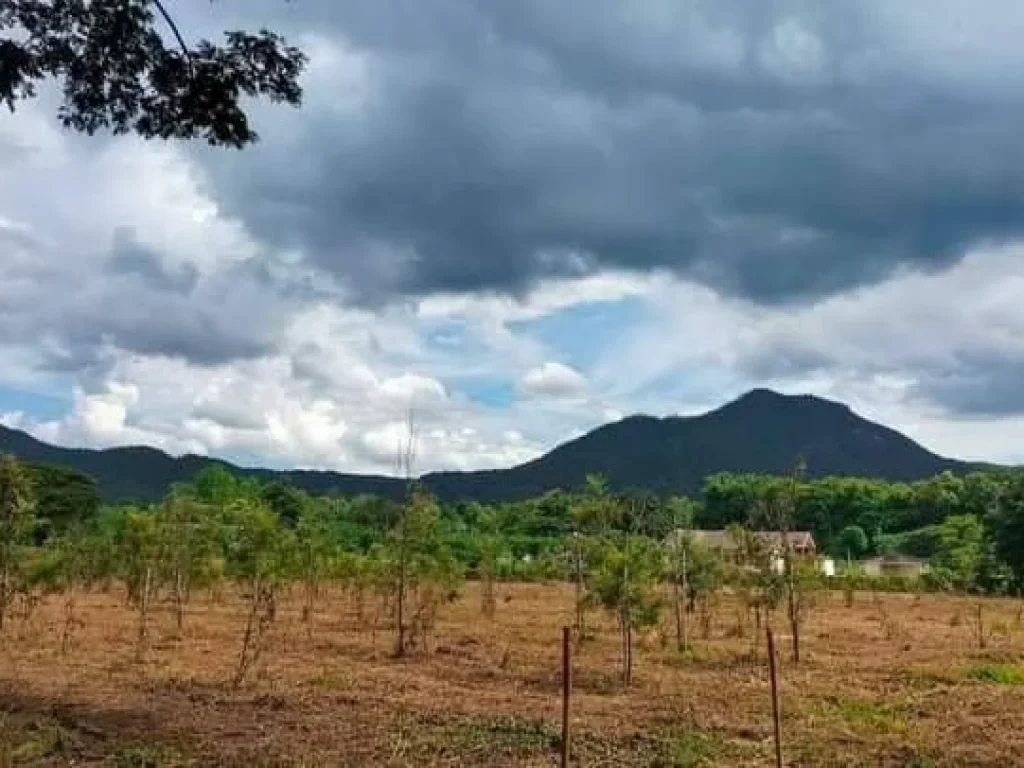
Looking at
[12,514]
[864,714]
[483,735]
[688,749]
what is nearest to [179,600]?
[12,514]

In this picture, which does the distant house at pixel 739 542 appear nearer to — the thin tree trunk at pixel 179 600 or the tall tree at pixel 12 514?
the thin tree trunk at pixel 179 600

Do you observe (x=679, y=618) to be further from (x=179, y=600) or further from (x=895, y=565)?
(x=895, y=565)

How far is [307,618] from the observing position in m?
28.3

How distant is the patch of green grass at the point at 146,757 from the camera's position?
33.8 ft

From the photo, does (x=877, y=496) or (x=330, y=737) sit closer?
(x=330, y=737)

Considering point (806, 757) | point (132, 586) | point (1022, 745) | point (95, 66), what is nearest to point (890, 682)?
point (1022, 745)

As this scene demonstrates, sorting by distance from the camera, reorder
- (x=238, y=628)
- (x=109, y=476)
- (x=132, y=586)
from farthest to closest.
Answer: (x=109, y=476)
(x=132, y=586)
(x=238, y=628)

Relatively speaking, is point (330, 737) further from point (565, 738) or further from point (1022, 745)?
point (1022, 745)

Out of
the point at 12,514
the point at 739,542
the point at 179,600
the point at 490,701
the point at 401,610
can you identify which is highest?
the point at 12,514

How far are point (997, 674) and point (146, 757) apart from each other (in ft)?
42.3

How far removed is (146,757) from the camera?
412 inches

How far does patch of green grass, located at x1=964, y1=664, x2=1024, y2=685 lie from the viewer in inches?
668

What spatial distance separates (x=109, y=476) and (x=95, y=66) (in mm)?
163128

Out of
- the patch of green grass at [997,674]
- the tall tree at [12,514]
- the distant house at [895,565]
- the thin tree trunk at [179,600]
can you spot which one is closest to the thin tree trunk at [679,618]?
the patch of green grass at [997,674]
